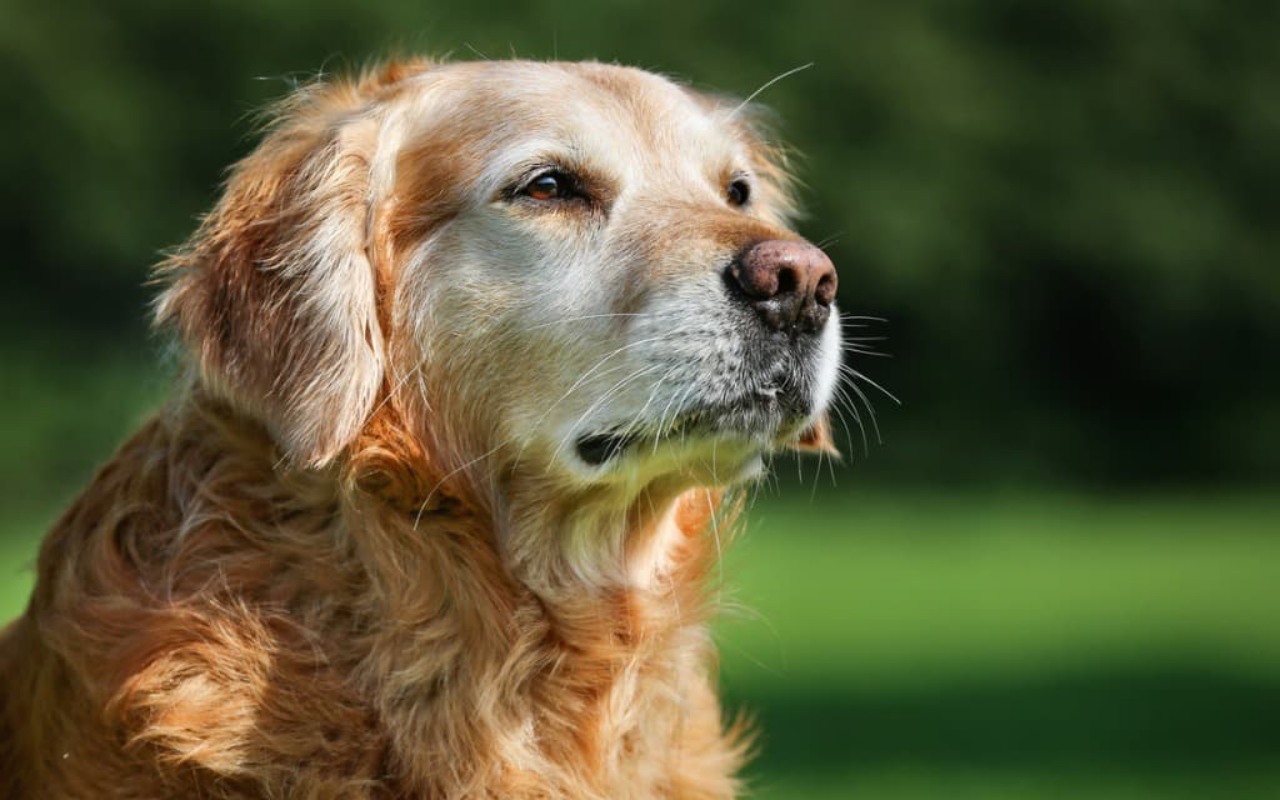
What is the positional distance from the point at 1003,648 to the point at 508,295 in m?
8.89

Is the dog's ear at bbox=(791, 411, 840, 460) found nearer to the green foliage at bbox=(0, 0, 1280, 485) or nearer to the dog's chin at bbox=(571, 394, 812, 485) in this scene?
the dog's chin at bbox=(571, 394, 812, 485)

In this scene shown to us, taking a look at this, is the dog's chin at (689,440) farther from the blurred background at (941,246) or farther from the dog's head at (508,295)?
the blurred background at (941,246)

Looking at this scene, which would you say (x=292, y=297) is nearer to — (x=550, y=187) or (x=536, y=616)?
(x=550, y=187)

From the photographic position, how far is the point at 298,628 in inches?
160

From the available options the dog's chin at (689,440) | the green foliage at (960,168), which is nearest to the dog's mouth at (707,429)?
the dog's chin at (689,440)

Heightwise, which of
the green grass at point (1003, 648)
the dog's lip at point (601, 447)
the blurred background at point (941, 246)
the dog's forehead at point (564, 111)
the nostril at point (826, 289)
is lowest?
the dog's lip at point (601, 447)

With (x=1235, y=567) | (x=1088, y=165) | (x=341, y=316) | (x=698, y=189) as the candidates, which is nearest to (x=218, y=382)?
(x=341, y=316)

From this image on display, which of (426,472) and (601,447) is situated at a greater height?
(601,447)

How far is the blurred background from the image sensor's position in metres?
17.8

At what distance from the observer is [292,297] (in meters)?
4.11

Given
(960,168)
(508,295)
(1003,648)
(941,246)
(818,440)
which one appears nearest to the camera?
(508,295)

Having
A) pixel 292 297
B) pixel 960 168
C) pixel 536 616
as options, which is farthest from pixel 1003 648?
pixel 960 168

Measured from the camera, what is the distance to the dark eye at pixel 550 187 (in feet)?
14.1

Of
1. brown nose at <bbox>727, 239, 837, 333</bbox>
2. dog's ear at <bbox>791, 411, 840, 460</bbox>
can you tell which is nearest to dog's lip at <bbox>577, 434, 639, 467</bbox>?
brown nose at <bbox>727, 239, 837, 333</bbox>
